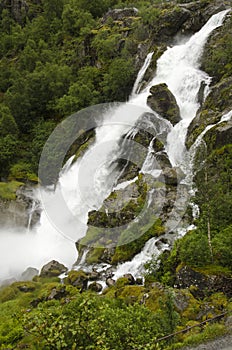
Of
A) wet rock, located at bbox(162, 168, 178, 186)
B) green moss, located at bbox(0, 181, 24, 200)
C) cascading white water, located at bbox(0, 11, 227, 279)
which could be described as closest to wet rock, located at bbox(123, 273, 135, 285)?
wet rock, located at bbox(162, 168, 178, 186)

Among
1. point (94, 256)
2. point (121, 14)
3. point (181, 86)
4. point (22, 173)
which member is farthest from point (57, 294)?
point (121, 14)

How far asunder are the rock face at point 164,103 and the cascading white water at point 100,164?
0.62m

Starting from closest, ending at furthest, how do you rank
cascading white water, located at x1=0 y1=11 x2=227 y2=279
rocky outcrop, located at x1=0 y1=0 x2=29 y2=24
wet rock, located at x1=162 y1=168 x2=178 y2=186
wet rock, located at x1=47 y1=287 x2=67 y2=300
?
wet rock, located at x1=47 y1=287 x2=67 y2=300
wet rock, located at x1=162 y1=168 x2=178 y2=186
cascading white water, located at x1=0 y1=11 x2=227 y2=279
rocky outcrop, located at x1=0 y1=0 x2=29 y2=24

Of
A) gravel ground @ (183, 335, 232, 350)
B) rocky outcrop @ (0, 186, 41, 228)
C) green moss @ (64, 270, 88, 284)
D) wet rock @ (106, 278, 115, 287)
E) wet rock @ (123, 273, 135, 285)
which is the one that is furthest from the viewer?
rocky outcrop @ (0, 186, 41, 228)

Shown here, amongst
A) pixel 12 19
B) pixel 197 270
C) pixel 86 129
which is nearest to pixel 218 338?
pixel 197 270

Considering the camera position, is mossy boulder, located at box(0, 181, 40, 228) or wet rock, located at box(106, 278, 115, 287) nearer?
wet rock, located at box(106, 278, 115, 287)

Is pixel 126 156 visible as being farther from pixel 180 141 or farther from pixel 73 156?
pixel 73 156

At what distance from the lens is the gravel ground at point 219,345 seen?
8.15 m

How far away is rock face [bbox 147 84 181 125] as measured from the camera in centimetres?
2555

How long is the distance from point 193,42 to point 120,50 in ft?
31.9

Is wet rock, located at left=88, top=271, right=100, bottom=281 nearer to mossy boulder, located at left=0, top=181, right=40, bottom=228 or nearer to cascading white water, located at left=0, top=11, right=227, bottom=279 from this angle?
cascading white water, located at left=0, top=11, right=227, bottom=279

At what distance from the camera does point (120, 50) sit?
38.8 metres

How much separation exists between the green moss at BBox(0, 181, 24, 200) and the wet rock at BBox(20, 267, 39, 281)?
30.3 ft

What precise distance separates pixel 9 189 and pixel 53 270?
39.3 ft
